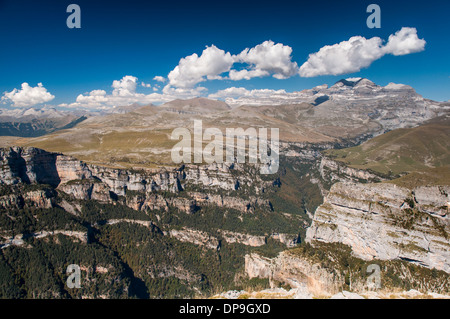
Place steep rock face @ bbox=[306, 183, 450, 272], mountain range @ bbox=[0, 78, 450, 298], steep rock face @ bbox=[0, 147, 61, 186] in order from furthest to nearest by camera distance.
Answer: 1. steep rock face @ bbox=[0, 147, 61, 186]
2. mountain range @ bbox=[0, 78, 450, 298]
3. steep rock face @ bbox=[306, 183, 450, 272]

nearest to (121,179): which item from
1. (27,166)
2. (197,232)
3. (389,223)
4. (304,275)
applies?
(27,166)

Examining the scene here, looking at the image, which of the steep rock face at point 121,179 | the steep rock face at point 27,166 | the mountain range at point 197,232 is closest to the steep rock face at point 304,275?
the mountain range at point 197,232

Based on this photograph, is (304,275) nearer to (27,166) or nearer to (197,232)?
(197,232)

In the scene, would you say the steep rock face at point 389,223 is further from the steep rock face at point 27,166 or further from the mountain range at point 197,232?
the steep rock face at point 27,166

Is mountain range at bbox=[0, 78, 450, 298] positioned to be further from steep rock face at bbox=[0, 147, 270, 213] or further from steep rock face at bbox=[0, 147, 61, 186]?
steep rock face at bbox=[0, 147, 270, 213]

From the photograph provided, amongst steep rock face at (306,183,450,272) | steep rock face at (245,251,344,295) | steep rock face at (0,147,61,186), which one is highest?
steep rock face at (0,147,61,186)

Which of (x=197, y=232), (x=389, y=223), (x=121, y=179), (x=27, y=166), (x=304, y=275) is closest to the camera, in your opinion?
(x=389, y=223)

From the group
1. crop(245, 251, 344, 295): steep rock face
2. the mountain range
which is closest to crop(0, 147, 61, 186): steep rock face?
the mountain range

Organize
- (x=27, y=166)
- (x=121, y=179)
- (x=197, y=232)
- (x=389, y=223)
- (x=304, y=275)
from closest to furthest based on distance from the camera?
(x=389, y=223), (x=304, y=275), (x=27, y=166), (x=197, y=232), (x=121, y=179)

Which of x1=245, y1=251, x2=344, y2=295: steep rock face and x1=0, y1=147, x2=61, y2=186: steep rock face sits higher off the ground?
x1=0, y1=147, x2=61, y2=186: steep rock face
